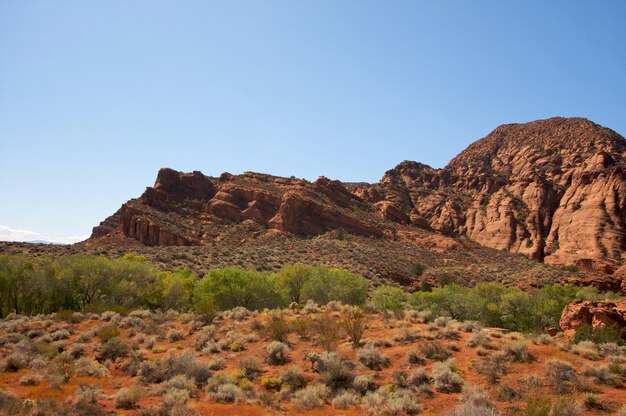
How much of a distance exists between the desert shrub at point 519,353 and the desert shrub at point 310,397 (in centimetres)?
651

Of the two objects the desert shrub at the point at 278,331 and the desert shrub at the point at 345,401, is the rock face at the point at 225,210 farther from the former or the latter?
the desert shrub at the point at 345,401

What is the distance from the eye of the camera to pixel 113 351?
52.3 ft

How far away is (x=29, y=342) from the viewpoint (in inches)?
668

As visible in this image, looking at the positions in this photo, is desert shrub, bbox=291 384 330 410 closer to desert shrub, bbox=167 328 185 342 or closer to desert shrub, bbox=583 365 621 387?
desert shrub, bbox=583 365 621 387

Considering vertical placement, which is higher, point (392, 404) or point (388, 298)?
point (392, 404)

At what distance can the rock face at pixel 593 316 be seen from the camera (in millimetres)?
19094

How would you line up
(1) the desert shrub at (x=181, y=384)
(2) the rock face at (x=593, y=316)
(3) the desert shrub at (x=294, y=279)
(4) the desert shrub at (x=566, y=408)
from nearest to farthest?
1. (4) the desert shrub at (x=566, y=408)
2. (1) the desert shrub at (x=181, y=384)
3. (2) the rock face at (x=593, y=316)
4. (3) the desert shrub at (x=294, y=279)

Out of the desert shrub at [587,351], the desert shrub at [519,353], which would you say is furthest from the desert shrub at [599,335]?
the desert shrub at [519,353]

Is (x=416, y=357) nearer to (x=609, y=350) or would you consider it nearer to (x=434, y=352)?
(x=434, y=352)

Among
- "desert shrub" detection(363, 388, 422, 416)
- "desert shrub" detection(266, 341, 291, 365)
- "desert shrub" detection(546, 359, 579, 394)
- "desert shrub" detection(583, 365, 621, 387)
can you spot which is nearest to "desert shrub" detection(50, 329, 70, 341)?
"desert shrub" detection(266, 341, 291, 365)

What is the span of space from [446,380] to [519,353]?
332cm

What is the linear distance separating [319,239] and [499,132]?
132187mm

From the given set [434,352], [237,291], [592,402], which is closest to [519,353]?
[434,352]

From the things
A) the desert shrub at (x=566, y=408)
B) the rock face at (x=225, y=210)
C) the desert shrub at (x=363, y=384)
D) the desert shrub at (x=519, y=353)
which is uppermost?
the rock face at (x=225, y=210)
